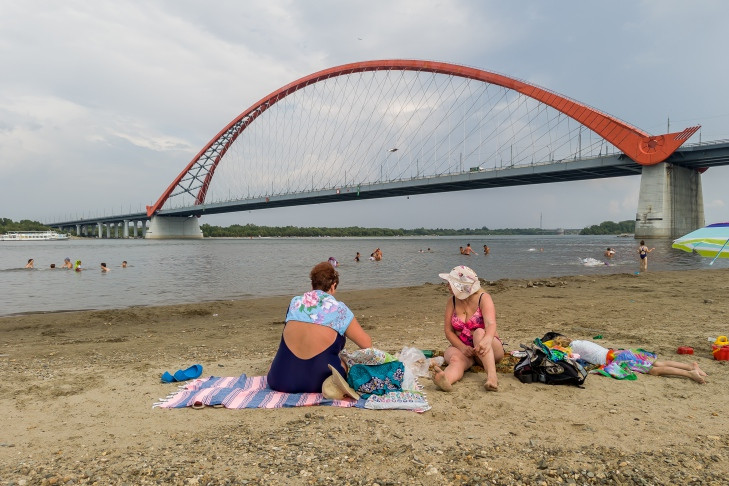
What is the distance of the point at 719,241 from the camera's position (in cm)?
530

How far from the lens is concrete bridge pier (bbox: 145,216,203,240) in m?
77.9

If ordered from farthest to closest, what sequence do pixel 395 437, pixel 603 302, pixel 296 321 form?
pixel 603 302 < pixel 296 321 < pixel 395 437

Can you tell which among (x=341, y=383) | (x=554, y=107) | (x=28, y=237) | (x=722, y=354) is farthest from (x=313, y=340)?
(x=28, y=237)

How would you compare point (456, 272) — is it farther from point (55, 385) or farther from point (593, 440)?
point (55, 385)

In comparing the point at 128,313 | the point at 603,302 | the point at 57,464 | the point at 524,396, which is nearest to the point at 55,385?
the point at 57,464

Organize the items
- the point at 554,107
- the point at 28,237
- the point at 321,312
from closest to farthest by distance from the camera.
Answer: the point at 321,312, the point at 554,107, the point at 28,237

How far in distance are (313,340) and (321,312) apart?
0.20 metres

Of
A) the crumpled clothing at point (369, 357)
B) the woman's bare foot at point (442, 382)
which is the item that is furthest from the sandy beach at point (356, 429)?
the crumpled clothing at point (369, 357)

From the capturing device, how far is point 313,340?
10.3 ft

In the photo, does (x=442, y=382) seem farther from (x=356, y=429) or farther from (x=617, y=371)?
(x=617, y=371)

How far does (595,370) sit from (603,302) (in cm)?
506

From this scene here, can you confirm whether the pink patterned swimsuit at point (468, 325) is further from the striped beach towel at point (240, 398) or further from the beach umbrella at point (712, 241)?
the beach umbrella at point (712, 241)

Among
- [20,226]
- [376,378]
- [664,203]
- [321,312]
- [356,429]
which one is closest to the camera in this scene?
[356,429]

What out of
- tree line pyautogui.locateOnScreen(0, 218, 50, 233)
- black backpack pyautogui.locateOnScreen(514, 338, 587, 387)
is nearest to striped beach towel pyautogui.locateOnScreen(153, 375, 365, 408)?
black backpack pyautogui.locateOnScreen(514, 338, 587, 387)
